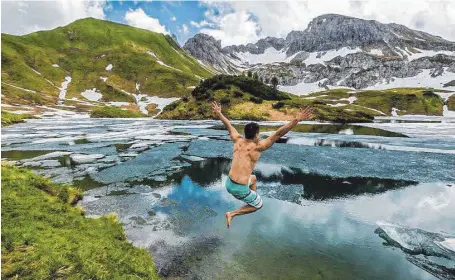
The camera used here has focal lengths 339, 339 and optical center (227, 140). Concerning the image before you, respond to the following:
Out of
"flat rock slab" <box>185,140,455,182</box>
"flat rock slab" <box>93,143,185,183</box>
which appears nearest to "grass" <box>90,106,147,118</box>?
"flat rock slab" <box>185,140,455,182</box>

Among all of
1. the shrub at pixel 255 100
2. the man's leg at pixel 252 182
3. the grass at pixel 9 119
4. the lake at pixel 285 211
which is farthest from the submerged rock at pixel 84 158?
the shrub at pixel 255 100

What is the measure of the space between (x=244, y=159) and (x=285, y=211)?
14.2 m

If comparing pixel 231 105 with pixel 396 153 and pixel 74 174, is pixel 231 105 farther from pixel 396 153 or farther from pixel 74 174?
pixel 74 174

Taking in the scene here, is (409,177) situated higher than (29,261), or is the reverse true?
(29,261)

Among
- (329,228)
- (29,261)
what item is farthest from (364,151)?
(29,261)

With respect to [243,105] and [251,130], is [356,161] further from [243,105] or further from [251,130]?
[243,105]

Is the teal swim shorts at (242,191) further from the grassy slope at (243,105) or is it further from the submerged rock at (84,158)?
the grassy slope at (243,105)

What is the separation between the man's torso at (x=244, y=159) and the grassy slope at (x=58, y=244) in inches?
233

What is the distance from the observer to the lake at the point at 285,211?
50.9 ft

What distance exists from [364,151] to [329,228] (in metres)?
32.2

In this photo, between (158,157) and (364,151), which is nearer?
(158,157)

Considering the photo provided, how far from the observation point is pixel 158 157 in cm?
4244

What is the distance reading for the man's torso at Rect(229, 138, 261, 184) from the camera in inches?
383

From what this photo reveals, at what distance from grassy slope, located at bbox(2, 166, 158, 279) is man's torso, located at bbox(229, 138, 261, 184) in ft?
19.5
